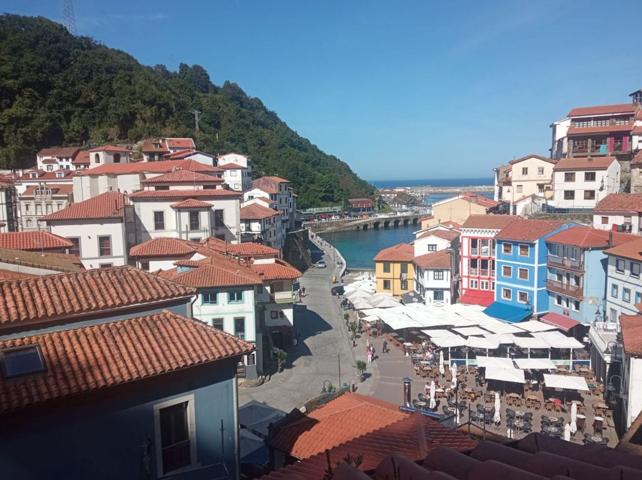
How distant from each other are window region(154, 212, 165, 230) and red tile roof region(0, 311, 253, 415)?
27.8 meters

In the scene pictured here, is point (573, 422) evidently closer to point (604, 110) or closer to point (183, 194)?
point (183, 194)

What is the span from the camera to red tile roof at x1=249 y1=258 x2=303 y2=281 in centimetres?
2753

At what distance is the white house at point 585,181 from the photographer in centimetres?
4244

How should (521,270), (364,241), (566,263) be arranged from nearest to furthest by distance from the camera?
(566,263)
(521,270)
(364,241)

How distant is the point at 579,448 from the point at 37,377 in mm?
6244

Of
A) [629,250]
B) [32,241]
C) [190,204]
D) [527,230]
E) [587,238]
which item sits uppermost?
[190,204]

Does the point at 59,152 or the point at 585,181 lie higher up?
the point at 59,152

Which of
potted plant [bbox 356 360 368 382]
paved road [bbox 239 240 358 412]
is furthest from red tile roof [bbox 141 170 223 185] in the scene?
potted plant [bbox 356 360 368 382]

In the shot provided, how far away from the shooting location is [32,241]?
25453 millimetres

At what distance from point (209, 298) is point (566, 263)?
1944 centimetres

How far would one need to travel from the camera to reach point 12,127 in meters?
70.8

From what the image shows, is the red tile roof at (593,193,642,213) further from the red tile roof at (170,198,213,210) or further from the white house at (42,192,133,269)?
the white house at (42,192,133,269)

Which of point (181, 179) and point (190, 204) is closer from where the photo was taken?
point (190, 204)

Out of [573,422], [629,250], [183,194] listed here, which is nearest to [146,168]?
[183,194]
